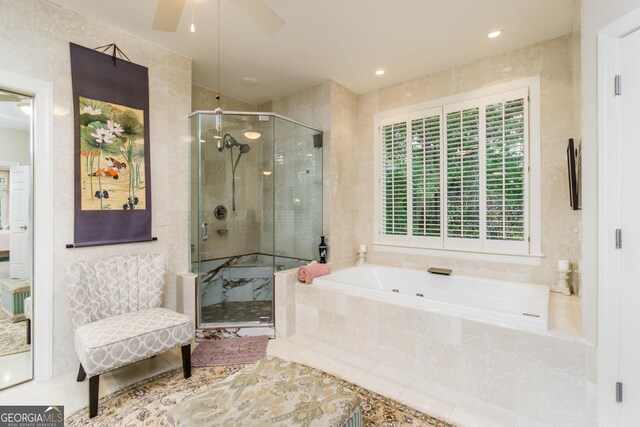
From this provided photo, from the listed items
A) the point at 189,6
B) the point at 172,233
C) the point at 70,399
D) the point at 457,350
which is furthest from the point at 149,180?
the point at 457,350

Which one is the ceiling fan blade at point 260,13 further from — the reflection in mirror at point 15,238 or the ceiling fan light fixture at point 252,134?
the reflection in mirror at point 15,238

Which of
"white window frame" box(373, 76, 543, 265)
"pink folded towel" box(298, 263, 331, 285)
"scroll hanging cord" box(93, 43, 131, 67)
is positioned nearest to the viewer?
"scroll hanging cord" box(93, 43, 131, 67)

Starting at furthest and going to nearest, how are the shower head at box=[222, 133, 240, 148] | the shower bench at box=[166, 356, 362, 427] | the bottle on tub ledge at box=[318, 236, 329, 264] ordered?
the bottle on tub ledge at box=[318, 236, 329, 264]
the shower head at box=[222, 133, 240, 148]
the shower bench at box=[166, 356, 362, 427]

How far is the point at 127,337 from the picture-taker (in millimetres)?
1907

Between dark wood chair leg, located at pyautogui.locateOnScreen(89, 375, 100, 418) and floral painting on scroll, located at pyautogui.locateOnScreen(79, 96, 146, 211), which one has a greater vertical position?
floral painting on scroll, located at pyautogui.locateOnScreen(79, 96, 146, 211)

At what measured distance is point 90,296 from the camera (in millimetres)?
2166

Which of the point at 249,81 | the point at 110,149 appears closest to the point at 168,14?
the point at 110,149

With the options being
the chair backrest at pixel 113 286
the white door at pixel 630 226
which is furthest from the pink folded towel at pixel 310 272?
the white door at pixel 630 226

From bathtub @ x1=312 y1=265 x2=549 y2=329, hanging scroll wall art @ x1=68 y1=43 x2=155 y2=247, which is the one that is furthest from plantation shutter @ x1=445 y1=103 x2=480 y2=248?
hanging scroll wall art @ x1=68 y1=43 x2=155 y2=247

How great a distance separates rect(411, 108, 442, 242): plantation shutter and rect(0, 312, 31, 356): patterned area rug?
3.60 m

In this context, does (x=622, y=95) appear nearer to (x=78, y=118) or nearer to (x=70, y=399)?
(x=78, y=118)

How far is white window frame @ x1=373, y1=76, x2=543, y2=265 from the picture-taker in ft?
A: 8.93

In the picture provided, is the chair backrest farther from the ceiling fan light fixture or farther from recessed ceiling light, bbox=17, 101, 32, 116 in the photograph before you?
the ceiling fan light fixture

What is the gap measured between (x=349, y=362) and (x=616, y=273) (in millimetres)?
1836
